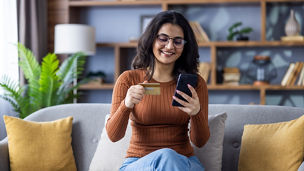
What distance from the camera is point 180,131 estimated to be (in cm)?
191

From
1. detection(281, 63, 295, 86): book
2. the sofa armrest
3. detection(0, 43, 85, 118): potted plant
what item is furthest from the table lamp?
detection(281, 63, 295, 86): book

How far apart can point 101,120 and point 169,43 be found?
2.58 ft

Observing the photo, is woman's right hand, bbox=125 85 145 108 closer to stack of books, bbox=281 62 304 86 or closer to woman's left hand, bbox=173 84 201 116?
woman's left hand, bbox=173 84 201 116

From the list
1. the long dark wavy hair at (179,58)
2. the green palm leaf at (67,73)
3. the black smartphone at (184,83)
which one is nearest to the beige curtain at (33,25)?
the green palm leaf at (67,73)

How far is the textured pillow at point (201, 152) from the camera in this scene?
2.09 meters

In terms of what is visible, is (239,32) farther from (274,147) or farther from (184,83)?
(184,83)

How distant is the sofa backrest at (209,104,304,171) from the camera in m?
2.23

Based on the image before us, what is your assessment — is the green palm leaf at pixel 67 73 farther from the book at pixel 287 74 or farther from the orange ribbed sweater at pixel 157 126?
the book at pixel 287 74

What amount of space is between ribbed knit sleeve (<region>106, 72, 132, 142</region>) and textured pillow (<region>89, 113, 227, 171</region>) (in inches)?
12.9

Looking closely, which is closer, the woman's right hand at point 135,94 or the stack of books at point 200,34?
the woman's right hand at point 135,94

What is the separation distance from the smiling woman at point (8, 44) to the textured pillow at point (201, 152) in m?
1.59

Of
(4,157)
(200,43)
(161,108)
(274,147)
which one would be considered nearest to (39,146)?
(4,157)

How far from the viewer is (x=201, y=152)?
2107 mm

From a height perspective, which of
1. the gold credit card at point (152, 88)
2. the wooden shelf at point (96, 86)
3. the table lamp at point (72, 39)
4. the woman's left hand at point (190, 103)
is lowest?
the wooden shelf at point (96, 86)
